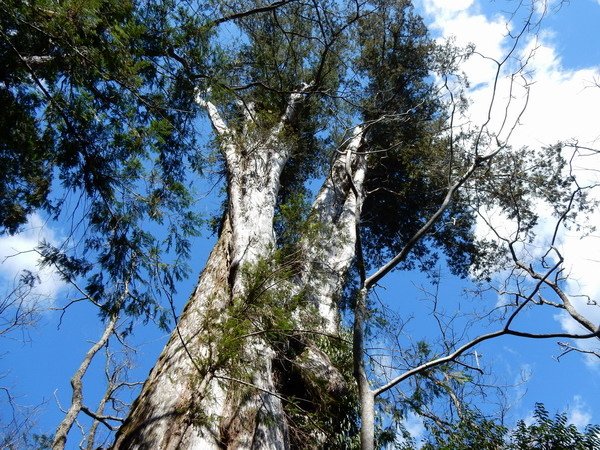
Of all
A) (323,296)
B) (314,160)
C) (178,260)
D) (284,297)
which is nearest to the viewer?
(284,297)

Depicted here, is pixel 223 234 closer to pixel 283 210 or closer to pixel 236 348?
pixel 283 210

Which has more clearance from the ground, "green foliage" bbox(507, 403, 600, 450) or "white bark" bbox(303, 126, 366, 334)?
"white bark" bbox(303, 126, 366, 334)

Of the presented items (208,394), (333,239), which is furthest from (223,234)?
(208,394)

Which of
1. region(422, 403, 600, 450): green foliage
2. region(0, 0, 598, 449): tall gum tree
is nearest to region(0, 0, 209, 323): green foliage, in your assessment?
region(0, 0, 598, 449): tall gum tree

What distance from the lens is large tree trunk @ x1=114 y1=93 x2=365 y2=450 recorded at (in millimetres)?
2984

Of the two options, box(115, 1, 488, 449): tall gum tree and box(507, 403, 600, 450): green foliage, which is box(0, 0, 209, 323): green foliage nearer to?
box(115, 1, 488, 449): tall gum tree

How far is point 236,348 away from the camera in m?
2.93

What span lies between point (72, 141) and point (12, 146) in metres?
0.43

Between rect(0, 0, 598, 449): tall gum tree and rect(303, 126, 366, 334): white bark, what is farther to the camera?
rect(303, 126, 366, 334): white bark

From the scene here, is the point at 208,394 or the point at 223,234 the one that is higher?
the point at 223,234

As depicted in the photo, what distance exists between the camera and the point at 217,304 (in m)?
4.18

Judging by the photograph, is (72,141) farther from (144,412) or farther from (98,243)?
(144,412)

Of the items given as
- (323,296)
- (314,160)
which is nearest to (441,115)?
(314,160)

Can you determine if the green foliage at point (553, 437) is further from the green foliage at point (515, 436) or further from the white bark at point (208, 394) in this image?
the white bark at point (208, 394)
